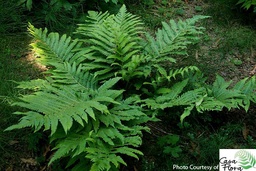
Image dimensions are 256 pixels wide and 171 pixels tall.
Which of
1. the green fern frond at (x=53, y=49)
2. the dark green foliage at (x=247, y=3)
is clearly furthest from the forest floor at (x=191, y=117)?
→ the green fern frond at (x=53, y=49)

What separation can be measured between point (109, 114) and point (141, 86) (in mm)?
773

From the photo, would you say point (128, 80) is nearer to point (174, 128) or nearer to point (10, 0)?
point (174, 128)

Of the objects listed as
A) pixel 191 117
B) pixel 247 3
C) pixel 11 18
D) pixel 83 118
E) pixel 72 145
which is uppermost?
pixel 247 3

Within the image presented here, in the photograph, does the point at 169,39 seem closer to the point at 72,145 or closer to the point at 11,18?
the point at 72,145

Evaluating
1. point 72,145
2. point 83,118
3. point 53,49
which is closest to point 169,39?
point 53,49

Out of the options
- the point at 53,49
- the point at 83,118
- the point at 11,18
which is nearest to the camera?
the point at 83,118

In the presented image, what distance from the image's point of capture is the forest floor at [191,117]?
3.46m

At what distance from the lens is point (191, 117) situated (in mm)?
3920

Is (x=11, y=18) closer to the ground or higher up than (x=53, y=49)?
higher up

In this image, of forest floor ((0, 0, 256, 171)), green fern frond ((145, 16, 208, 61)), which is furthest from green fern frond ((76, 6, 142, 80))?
forest floor ((0, 0, 256, 171))

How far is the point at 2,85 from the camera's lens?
13.2 feet

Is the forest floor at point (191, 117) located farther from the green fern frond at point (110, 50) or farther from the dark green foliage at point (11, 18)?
the green fern frond at point (110, 50)

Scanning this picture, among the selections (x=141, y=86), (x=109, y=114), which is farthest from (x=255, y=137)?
(x=109, y=114)

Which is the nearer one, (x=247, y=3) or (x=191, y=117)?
(x=191, y=117)
